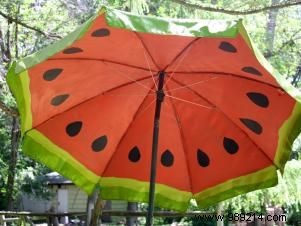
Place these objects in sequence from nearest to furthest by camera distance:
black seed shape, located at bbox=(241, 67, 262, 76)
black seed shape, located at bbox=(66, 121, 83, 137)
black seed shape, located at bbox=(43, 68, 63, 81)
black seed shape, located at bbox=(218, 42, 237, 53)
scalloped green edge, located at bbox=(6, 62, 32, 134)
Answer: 1. black seed shape, located at bbox=(218, 42, 237, 53)
2. black seed shape, located at bbox=(241, 67, 262, 76)
3. scalloped green edge, located at bbox=(6, 62, 32, 134)
4. black seed shape, located at bbox=(43, 68, 63, 81)
5. black seed shape, located at bbox=(66, 121, 83, 137)

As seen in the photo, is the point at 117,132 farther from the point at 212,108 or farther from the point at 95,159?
the point at 212,108

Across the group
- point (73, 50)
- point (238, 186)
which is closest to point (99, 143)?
point (73, 50)

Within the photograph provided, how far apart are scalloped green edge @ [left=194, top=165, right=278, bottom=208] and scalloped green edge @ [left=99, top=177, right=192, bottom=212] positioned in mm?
99

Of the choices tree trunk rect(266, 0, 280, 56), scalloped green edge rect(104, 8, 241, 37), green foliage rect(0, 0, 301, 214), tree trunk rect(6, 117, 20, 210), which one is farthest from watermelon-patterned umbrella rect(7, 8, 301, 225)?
tree trunk rect(6, 117, 20, 210)

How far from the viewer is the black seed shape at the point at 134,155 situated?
323cm

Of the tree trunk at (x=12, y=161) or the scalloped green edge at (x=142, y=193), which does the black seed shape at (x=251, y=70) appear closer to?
the scalloped green edge at (x=142, y=193)

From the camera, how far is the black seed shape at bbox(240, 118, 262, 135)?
2.96 metres

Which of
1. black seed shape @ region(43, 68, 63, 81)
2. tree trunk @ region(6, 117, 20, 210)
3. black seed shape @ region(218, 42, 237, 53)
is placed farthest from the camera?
tree trunk @ region(6, 117, 20, 210)

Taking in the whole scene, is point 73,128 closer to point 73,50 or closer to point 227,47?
point 73,50

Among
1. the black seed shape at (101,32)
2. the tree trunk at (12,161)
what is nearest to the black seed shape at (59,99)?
the black seed shape at (101,32)

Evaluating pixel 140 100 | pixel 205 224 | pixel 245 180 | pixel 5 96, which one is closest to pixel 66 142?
pixel 140 100

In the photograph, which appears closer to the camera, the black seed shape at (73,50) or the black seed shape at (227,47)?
the black seed shape at (227,47)

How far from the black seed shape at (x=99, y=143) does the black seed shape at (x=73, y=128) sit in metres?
0.13

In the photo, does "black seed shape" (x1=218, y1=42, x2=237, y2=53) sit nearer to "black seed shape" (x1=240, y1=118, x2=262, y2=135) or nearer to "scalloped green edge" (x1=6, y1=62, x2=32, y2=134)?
"black seed shape" (x1=240, y1=118, x2=262, y2=135)
